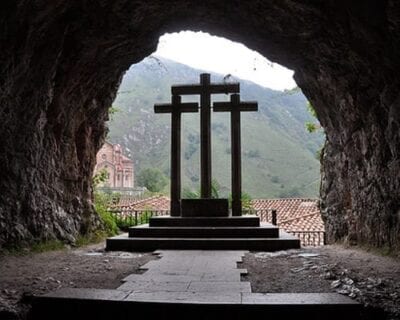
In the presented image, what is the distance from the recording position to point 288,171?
64250 mm

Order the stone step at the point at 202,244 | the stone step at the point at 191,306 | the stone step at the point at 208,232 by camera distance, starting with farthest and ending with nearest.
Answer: the stone step at the point at 208,232, the stone step at the point at 202,244, the stone step at the point at 191,306

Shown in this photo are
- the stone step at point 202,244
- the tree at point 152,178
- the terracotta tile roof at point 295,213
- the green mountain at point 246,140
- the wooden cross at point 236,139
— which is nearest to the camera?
the stone step at point 202,244

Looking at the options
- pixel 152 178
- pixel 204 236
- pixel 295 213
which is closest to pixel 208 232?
pixel 204 236

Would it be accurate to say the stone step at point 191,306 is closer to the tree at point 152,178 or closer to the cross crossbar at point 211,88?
the cross crossbar at point 211,88

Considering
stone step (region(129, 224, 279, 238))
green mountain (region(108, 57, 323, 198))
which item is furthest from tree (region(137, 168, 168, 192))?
stone step (region(129, 224, 279, 238))

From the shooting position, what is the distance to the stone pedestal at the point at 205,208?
9.98 metres

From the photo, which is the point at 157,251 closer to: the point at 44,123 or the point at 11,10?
the point at 44,123

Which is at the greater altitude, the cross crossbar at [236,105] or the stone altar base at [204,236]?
the cross crossbar at [236,105]

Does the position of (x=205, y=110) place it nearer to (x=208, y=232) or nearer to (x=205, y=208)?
(x=205, y=208)

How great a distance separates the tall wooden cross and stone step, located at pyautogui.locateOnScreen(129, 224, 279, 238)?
206cm

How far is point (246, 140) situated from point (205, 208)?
58784mm

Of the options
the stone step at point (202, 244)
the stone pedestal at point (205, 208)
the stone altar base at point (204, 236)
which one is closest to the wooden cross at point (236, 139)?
the stone pedestal at point (205, 208)

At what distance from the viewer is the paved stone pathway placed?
164 inches

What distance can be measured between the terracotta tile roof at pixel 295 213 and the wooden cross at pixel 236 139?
7.16 metres
